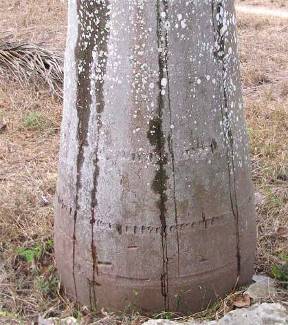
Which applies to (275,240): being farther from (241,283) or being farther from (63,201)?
(63,201)

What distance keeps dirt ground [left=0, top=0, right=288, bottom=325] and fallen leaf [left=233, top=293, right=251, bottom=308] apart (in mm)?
78

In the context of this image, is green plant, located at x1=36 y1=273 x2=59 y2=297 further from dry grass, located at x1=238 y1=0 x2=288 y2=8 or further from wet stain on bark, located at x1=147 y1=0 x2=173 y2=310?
dry grass, located at x1=238 y1=0 x2=288 y2=8

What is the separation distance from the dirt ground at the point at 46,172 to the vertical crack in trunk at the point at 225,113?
18.2 inches

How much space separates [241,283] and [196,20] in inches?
53.2

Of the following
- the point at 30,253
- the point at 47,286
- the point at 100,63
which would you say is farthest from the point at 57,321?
the point at 100,63

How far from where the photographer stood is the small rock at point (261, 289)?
3.36 metres

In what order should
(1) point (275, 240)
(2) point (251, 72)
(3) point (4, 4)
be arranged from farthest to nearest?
1. (3) point (4, 4)
2. (2) point (251, 72)
3. (1) point (275, 240)

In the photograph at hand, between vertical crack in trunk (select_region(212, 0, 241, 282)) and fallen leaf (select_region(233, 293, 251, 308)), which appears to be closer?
vertical crack in trunk (select_region(212, 0, 241, 282))

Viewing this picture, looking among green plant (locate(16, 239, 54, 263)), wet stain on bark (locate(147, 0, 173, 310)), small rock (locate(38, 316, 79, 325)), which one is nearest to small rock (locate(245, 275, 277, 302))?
wet stain on bark (locate(147, 0, 173, 310))

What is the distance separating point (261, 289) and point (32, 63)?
15.4 feet

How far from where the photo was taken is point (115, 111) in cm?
303

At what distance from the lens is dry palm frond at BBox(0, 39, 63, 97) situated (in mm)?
7191

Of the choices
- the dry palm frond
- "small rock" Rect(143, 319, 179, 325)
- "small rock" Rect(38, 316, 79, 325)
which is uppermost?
the dry palm frond

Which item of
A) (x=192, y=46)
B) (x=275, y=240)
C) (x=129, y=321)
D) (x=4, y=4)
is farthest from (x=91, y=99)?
(x=4, y=4)
